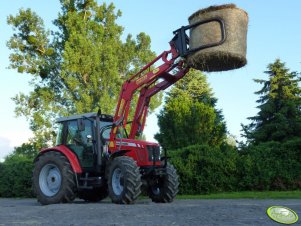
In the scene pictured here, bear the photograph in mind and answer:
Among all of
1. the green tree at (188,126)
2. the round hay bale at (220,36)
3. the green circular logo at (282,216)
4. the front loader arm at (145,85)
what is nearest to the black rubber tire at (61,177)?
the front loader arm at (145,85)

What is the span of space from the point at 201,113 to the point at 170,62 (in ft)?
70.8

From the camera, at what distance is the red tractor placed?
1108 cm

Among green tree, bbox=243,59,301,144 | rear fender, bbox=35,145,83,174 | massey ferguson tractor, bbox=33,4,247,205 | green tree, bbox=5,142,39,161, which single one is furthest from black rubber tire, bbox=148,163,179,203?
green tree, bbox=5,142,39,161

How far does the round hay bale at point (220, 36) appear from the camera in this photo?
9711 millimetres

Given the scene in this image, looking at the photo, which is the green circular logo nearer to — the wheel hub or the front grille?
the front grille

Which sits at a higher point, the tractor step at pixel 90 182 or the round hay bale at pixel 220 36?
the round hay bale at pixel 220 36

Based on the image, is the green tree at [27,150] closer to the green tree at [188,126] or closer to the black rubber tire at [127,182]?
the green tree at [188,126]

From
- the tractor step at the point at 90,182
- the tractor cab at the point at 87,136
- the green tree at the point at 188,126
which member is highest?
the green tree at the point at 188,126

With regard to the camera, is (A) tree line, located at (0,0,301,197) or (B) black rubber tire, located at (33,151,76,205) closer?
(B) black rubber tire, located at (33,151,76,205)

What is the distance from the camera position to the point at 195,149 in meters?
18.5

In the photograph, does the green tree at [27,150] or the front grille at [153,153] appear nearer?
the front grille at [153,153]

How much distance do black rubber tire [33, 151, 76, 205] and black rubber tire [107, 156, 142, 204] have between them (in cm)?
137

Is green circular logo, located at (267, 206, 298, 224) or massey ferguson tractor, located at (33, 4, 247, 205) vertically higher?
massey ferguson tractor, located at (33, 4, 247, 205)

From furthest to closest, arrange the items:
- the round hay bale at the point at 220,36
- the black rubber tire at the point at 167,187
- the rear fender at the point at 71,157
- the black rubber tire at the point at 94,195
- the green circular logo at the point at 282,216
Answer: the black rubber tire at the point at 94,195 → the rear fender at the point at 71,157 → the black rubber tire at the point at 167,187 → the round hay bale at the point at 220,36 → the green circular logo at the point at 282,216
